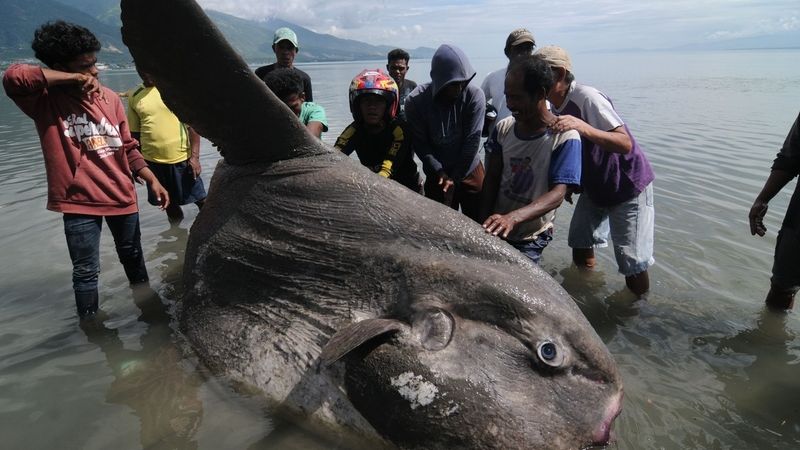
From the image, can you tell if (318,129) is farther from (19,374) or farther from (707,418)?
(707,418)

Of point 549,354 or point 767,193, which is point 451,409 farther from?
point 767,193

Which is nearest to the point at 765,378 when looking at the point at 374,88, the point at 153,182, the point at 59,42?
the point at 374,88

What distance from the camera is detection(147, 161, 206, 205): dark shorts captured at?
20.4 ft

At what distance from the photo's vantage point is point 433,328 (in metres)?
2.62

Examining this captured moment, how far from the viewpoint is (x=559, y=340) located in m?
2.58

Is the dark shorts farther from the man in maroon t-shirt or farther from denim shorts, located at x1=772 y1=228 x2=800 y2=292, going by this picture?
denim shorts, located at x1=772 y1=228 x2=800 y2=292

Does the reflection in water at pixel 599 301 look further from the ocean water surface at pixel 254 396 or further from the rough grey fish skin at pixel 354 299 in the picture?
the rough grey fish skin at pixel 354 299

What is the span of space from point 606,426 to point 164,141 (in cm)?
585

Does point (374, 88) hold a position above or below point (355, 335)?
above

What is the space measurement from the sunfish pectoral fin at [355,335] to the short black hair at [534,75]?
197 cm

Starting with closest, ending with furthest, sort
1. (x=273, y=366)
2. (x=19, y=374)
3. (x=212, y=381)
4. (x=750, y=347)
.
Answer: (x=273, y=366), (x=212, y=381), (x=19, y=374), (x=750, y=347)

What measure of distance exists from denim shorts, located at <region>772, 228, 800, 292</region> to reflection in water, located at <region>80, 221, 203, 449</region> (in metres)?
4.85

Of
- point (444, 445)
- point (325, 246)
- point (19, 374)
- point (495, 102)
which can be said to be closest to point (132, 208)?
point (19, 374)

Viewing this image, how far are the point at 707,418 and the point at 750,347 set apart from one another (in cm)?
146
